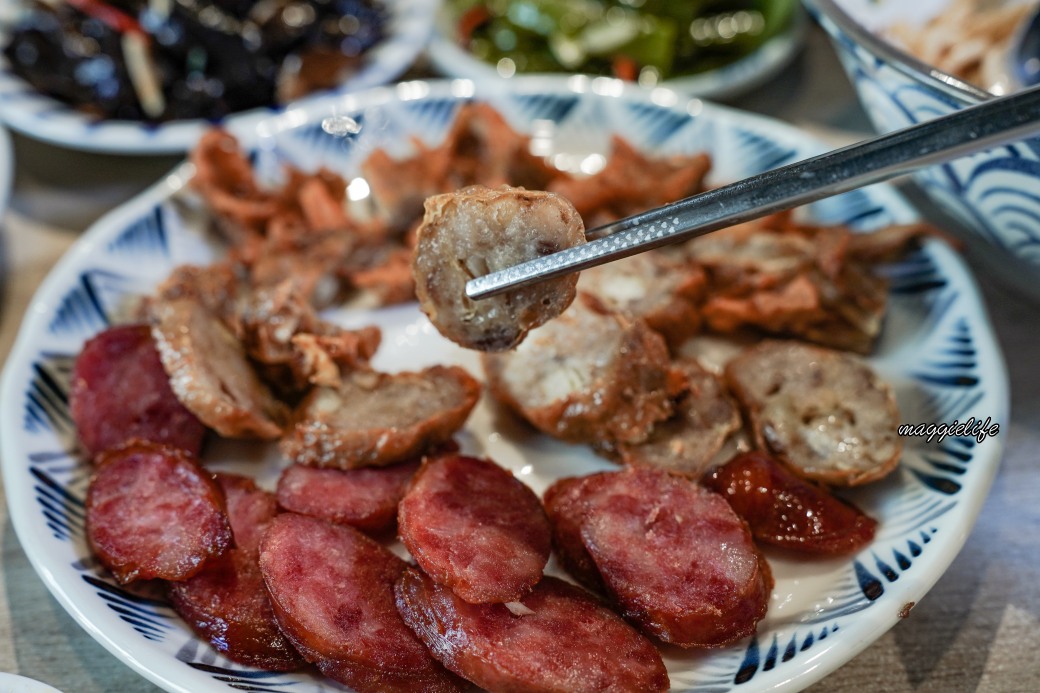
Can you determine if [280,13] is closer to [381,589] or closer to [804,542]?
[381,589]

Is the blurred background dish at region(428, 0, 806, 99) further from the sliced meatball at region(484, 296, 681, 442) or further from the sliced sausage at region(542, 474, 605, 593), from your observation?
the sliced sausage at region(542, 474, 605, 593)

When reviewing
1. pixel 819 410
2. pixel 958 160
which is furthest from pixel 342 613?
pixel 958 160

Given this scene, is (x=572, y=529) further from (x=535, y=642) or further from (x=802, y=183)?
(x=802, y=183)

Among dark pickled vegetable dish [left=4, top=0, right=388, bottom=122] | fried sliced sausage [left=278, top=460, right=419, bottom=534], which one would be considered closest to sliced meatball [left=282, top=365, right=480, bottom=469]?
fried sliced sausage [left=278, top=460, right=419, bottom=534]

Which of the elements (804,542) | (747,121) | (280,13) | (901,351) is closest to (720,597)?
(804,542)

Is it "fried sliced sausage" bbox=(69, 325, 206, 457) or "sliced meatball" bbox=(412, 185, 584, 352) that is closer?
"sliced meatball" bbox=(412, 185, 584, 352)

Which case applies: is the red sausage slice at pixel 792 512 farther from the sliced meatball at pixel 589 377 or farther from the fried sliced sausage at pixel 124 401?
the fried sliced sausage at pixel 124 401

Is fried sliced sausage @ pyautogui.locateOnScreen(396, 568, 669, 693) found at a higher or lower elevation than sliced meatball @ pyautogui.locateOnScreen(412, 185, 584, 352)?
lower
